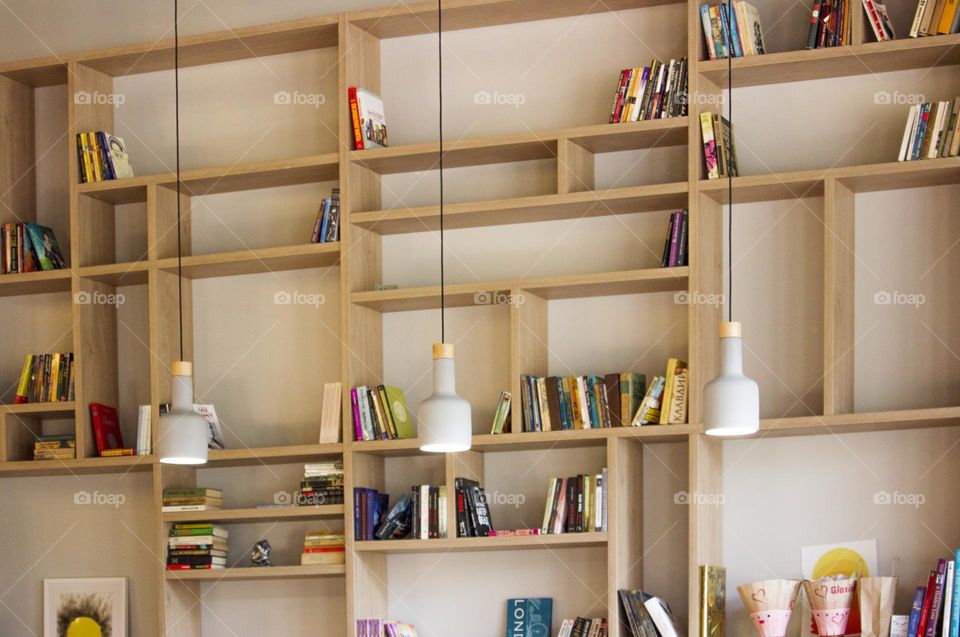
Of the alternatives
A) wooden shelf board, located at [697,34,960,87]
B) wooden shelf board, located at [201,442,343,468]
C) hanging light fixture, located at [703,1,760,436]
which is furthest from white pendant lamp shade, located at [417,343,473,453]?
wooden shelf board, located at [697,34,960,87]

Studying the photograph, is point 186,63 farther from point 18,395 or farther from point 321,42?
point 18,395

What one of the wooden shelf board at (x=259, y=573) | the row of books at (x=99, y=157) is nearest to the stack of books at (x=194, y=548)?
the wooden shelf board at (x=259, y=573)

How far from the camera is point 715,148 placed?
186 inches

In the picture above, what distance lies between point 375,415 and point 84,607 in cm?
153

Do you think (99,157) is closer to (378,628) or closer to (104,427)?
(104,427)

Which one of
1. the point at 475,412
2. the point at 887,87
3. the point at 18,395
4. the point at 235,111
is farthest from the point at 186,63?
the point at 887,87

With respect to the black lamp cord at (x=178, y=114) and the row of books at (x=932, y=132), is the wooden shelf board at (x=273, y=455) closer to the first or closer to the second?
the black lamp cord at (x=178, y=114)

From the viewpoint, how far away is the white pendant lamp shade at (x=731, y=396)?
3.84m

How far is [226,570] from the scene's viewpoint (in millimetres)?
5109

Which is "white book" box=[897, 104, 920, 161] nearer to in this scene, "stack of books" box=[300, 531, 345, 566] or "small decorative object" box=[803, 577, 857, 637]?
"small decorative object" box=[803, 577, 857, 637]

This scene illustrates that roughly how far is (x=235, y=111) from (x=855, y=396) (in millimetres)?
2714

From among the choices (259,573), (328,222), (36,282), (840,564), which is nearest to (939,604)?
(840,564)

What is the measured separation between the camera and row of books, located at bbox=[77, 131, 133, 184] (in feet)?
18.0

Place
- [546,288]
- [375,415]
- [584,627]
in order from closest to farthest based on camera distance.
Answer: [584,627], [546,288], [375,415]
